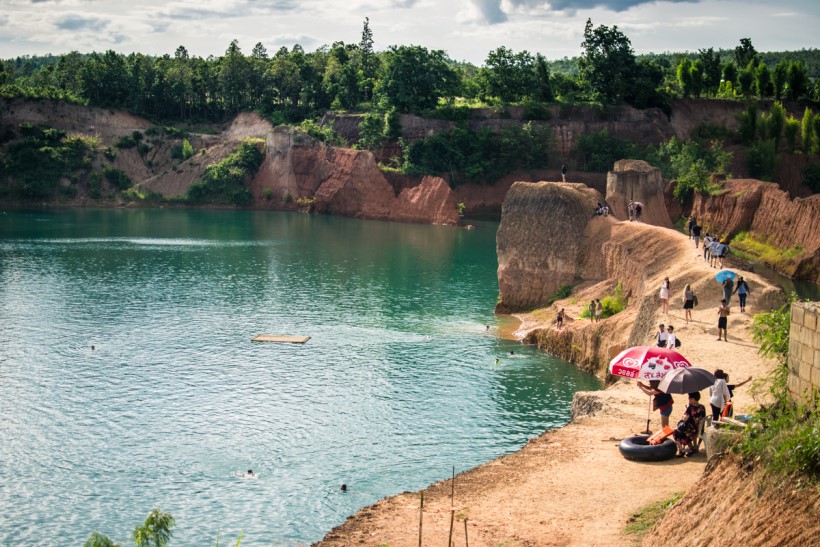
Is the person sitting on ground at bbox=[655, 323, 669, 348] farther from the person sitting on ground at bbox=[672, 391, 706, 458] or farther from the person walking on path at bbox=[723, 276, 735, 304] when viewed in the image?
the person sitting on ground at bbox=[672, 391, 706, 458]

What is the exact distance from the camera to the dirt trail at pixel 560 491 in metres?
24.2

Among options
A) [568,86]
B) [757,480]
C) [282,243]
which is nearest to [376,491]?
[757,480]

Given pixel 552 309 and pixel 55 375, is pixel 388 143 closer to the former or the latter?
pixel 552 309

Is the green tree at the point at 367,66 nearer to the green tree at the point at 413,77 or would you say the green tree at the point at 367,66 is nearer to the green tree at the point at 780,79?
the green tree at the point at 413,77

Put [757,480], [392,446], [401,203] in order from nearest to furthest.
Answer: [757,480] → [392,446] → [401,203]

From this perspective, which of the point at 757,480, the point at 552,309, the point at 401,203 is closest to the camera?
the point at 757,480

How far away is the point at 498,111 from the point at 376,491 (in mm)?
98197

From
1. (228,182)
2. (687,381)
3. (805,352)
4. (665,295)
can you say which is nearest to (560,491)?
(687,381)

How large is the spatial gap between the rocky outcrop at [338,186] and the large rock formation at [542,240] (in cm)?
5446

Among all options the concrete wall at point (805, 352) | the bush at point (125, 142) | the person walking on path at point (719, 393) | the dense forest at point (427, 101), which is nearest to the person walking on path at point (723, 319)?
the person walking on path at point (719, 393)

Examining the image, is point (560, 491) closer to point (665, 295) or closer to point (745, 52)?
point (665, 295)

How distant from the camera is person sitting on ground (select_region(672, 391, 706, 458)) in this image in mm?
26484

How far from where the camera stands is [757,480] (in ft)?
61.5

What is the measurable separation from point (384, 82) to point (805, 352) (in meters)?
109
